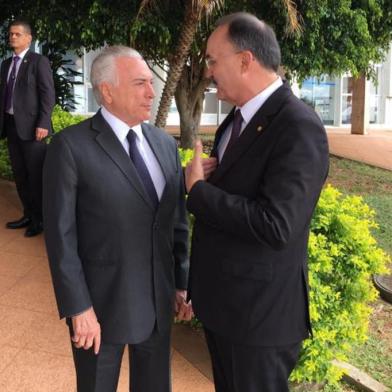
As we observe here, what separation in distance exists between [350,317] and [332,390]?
1.54 feet

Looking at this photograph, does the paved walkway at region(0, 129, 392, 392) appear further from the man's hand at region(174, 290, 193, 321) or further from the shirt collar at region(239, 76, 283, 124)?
the shirt collar at region(239, 76, 283, 124)

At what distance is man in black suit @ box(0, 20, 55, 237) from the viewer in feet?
16.3

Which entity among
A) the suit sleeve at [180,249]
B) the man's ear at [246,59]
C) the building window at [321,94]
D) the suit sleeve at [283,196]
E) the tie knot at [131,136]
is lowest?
the suit sleeve at [180,249]

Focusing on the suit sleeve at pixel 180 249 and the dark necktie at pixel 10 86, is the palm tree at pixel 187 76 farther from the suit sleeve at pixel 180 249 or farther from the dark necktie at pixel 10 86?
the suit sleeve at pixel 180 249

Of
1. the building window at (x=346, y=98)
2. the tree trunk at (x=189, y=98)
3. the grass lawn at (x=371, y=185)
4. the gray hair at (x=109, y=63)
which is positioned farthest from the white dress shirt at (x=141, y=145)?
the building window at (x=346, y=98)

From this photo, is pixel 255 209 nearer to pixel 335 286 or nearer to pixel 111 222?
pixel 111 222

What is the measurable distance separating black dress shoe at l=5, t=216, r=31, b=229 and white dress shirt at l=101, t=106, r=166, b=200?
3953 millimetres

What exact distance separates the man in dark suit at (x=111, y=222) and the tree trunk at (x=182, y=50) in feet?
18.1

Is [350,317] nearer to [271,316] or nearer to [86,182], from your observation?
[271,316]

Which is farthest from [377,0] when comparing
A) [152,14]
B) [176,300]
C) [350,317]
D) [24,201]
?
[176,300]

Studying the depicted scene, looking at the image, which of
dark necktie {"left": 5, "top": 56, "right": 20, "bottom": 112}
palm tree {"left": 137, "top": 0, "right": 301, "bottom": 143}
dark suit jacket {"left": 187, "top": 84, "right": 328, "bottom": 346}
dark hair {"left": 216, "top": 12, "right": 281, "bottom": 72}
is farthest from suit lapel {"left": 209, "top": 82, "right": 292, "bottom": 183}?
palm tree {"left": 137, "top": 0, "right": 301, "bottom": 143}

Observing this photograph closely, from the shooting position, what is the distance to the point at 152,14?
7.98 m

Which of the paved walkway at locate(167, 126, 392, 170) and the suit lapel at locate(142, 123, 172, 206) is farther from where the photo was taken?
the paved walkway at locate(167, 126, 392, 170)

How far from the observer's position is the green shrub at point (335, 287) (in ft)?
9.11
